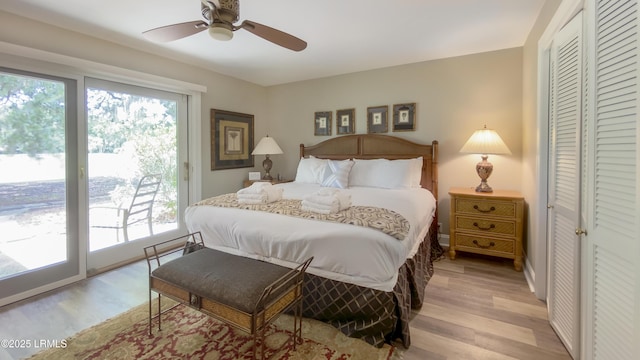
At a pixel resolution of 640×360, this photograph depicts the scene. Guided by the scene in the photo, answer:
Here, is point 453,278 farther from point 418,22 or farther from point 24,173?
point 24,173

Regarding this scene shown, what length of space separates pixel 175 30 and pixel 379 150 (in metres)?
2.71

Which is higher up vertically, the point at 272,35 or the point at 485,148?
the point at 272,35

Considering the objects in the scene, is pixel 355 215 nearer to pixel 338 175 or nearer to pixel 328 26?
pixel 338 175

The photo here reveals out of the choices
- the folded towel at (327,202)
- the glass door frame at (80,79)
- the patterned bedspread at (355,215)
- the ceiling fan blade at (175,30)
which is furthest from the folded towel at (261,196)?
the glass door frame at (80,79)

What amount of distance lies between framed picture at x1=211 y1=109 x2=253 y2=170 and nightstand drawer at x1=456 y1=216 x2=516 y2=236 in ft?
10.5

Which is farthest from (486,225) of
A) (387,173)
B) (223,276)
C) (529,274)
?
(223,276)

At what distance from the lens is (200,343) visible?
179cm

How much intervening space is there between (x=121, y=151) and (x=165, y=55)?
48.3 inches

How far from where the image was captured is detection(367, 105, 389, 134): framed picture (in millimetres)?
3898

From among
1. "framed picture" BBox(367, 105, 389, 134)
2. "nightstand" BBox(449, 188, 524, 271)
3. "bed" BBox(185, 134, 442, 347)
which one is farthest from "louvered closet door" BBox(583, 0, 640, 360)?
"framed picture" BBox(367, 105, 389, 134)

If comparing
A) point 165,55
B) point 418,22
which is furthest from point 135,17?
point 418,22

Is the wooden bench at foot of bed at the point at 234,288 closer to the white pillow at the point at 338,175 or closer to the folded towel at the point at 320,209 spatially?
the folded towel at the point at 320,209

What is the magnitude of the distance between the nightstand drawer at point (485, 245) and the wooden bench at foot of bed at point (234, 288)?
2100mm

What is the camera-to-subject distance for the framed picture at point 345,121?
414cm
